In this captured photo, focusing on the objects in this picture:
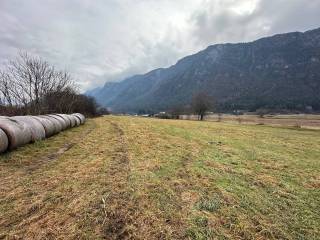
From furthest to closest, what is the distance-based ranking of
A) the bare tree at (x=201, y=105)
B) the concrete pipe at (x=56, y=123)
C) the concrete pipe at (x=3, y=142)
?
the bare tree at (x=201, y=105)
the concrete pipe at (x=56, y=123)
the concrete pipe at (x=3, y=142)

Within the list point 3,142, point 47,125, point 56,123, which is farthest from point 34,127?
point 56,123

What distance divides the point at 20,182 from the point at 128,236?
4064 millimetres

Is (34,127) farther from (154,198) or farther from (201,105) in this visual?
(201,105)

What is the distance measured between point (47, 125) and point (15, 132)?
4.14 metres

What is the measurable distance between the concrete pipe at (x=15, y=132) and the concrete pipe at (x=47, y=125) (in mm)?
2203

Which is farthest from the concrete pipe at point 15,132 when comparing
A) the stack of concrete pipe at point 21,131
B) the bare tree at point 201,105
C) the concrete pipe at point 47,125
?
Result: the bare tree at point 201,105

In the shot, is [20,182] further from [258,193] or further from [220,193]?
[258,193]

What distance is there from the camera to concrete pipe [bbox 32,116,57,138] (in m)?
13.6

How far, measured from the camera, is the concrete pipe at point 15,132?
9598 millimetres

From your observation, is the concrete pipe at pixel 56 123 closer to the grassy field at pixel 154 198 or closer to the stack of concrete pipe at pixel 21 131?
the stack of concrete pipe at pixel 21 131

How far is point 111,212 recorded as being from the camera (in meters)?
4.45

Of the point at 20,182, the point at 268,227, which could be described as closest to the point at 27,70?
the point at 20,182

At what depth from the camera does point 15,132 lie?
9953 millimetres

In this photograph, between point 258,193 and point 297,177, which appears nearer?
point 258,193
